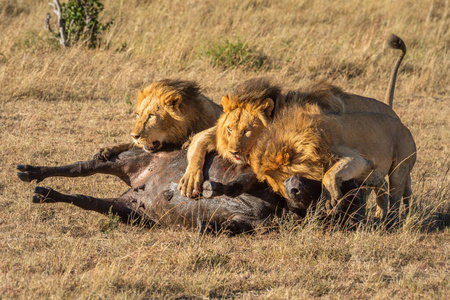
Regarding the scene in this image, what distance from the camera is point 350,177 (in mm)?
3846

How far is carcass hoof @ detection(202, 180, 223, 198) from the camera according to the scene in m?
3.93

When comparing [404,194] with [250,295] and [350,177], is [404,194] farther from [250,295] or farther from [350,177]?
[250,295]

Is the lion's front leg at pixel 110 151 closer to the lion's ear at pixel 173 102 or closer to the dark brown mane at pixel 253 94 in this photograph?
the lion's ear at pixel 173 102

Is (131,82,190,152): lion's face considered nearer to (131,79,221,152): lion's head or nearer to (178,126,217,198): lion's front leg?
(131,79,221,152): lion's head

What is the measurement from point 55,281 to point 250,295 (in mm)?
1011

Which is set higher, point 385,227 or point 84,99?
point 385,227

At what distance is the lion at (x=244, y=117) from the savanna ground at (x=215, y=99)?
0.48 metres

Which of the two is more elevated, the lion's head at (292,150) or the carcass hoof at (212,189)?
the lion's head at (292,150)

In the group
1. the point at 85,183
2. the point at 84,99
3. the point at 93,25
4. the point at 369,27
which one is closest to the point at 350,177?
the point at 85,183

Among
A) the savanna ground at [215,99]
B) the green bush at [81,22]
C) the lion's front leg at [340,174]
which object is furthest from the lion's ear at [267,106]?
the green bush at [81,22]

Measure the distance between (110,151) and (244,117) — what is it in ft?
4.65

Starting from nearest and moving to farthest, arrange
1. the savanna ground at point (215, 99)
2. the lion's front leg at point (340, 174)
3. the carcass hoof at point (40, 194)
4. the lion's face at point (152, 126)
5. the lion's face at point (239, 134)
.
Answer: the savanna ground at point (215, 99), the lion's front leg at point (340, 174), the lion's face at point (239, 134), the carcass hoof at point (40, 194), the lion's face at point (152, 126)

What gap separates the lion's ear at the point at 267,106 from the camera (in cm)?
418

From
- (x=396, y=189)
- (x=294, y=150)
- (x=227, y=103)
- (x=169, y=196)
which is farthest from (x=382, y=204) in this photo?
(x=169, y=196)
